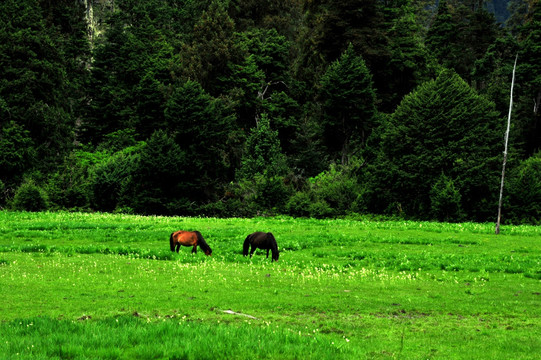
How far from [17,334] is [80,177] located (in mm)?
60398

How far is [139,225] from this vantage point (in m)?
36.2

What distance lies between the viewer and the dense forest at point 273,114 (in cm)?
5691

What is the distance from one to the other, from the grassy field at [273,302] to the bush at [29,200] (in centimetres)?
2962

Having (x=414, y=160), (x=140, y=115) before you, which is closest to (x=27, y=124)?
(x=140, y=115)

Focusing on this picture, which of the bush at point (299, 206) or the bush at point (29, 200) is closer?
the bush at point (29, 200)

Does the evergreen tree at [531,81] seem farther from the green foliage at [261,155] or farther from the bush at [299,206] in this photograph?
the bush at [299,206]

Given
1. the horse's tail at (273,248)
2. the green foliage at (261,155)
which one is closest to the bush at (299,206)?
the green foliage at (261,155)

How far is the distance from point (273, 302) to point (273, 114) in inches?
2913

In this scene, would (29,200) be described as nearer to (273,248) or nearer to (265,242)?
(265,242)

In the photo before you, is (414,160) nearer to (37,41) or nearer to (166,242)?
(166,242)

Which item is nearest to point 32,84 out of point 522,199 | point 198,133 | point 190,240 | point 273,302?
point 198,133

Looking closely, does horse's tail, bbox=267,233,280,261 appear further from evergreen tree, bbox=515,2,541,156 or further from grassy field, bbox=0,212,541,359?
evergreen tree, bbox=515,2,541,156

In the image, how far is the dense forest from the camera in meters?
56.9

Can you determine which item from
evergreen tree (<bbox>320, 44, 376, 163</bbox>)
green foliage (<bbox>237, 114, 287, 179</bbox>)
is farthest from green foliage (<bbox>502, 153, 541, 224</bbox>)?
green foliage (<bbox>237, 114, 287, 179</bbox>)
